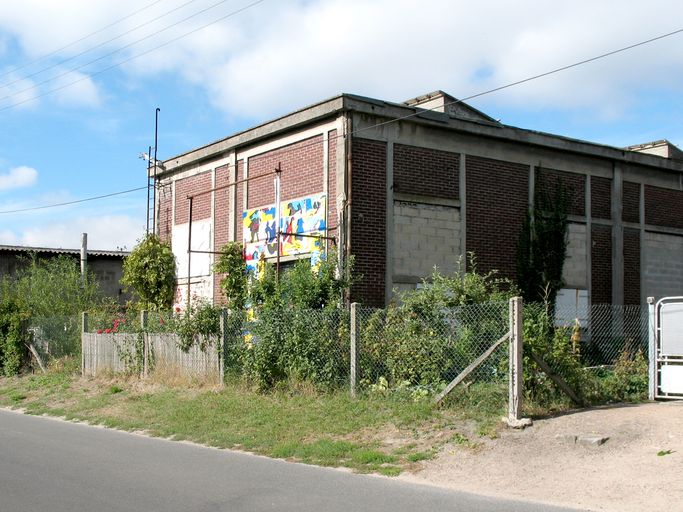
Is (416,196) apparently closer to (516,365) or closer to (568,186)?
(568,186)

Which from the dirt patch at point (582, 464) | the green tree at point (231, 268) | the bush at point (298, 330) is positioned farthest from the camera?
the green tree at point (231, 268)

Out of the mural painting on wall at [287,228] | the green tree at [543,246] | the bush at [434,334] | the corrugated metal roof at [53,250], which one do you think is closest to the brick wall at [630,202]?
the green tree at [543,246]

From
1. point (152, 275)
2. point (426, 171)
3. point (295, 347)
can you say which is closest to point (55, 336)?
point (152, 275)

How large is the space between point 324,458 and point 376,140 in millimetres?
9495

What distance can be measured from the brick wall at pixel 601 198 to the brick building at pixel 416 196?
1.8 inches

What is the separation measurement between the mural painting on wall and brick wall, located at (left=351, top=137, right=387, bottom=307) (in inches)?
33.4

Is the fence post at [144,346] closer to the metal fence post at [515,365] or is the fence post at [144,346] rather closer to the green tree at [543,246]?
the green tree at [543,246]

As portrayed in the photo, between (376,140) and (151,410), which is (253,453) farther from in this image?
(376,140)

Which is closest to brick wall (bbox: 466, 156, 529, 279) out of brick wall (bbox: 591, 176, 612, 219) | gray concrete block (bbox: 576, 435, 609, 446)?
brick wall (bbox: 591, 176, 612, 219)

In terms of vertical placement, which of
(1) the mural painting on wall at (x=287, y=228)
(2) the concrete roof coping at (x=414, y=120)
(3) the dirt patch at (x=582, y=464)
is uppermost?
(2) the concrete roof coping at (x=414, y=120)

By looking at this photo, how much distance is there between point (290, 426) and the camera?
11.5 m

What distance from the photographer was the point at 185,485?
26.8 feet

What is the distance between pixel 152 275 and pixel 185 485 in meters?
15.4

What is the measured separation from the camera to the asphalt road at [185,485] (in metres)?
7.24
